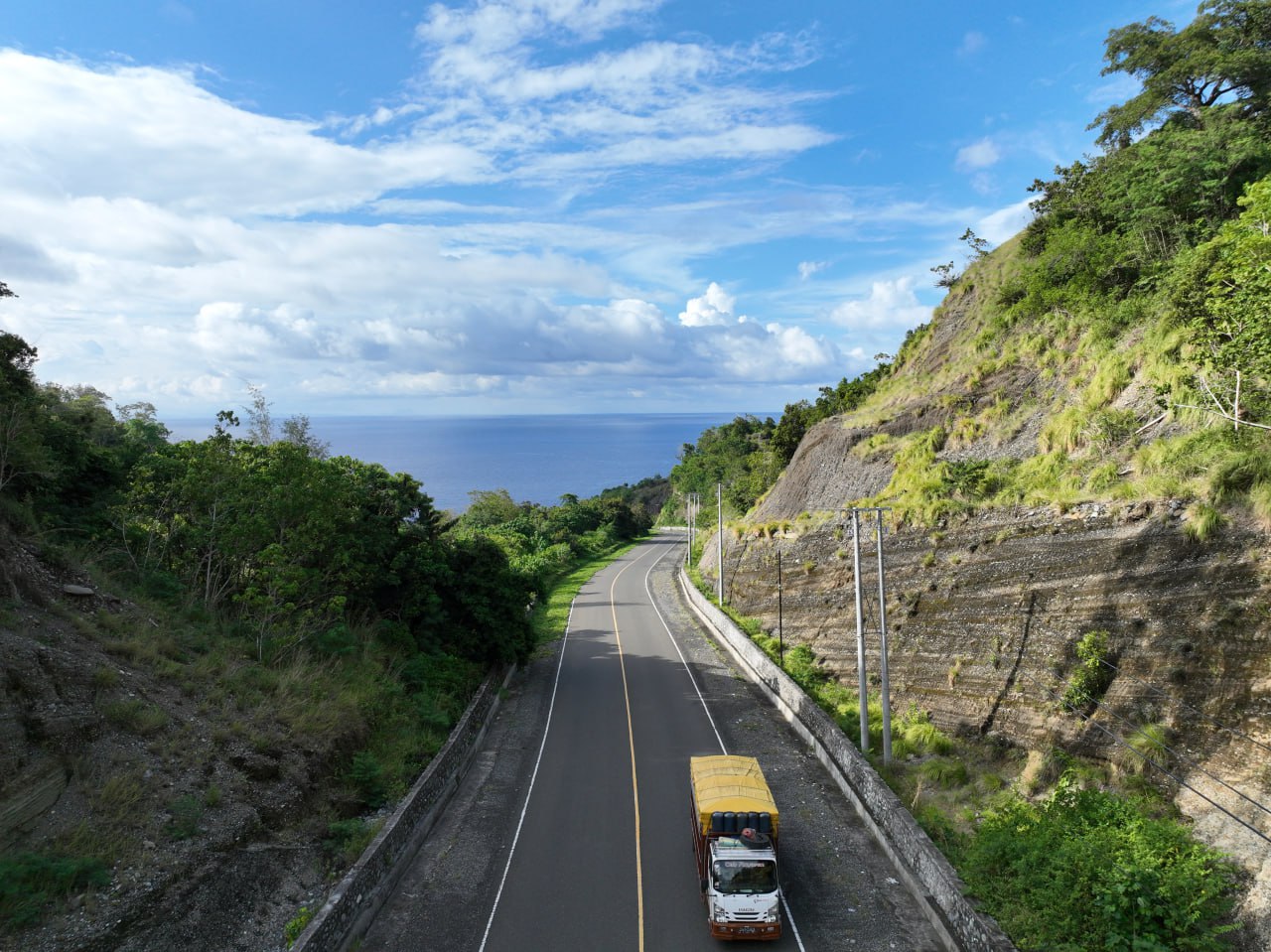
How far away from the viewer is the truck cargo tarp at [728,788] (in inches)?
562

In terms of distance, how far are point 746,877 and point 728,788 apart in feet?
6.90

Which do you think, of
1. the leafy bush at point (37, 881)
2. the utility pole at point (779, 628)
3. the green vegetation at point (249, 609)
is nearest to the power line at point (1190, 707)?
the utility pole at point (779, 628)

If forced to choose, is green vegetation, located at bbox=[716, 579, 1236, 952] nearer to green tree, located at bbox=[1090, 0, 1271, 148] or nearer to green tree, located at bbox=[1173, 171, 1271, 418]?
green tree, located at bbox=[1173, 171, 1271, 418]

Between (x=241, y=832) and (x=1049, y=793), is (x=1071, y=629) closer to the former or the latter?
(x=1049, y=793)

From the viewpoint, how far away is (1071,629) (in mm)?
20531

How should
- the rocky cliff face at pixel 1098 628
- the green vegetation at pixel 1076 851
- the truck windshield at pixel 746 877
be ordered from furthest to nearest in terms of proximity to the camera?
the rocky cliff face at pixel 1098 628, the truck windshield at pixel 746 877, the green vegetation at pixel 1076 851

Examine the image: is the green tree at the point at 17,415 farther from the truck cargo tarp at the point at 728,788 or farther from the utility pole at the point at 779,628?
the utility pole at the point at 779,628

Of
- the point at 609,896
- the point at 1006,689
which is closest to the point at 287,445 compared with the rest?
the point at 609,896

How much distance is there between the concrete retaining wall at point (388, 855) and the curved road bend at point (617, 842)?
1.19 feet

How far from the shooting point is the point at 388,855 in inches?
588

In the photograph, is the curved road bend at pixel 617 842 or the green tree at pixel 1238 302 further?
the green tree at pixel 1238 302

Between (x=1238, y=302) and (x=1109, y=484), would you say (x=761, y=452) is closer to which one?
(x=1109, y=484)

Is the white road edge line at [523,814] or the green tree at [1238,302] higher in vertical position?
the green tree at [1238,302]

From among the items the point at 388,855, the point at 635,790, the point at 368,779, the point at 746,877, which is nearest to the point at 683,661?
the point at 635,790
